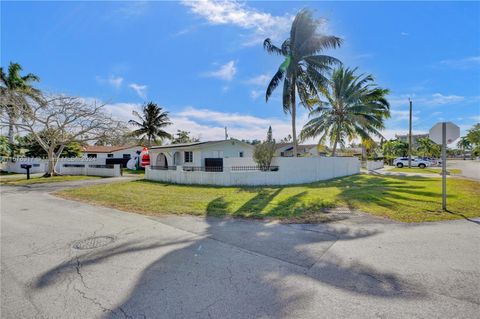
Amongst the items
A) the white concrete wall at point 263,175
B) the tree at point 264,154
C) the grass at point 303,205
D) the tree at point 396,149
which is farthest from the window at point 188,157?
the tree at point 396,149

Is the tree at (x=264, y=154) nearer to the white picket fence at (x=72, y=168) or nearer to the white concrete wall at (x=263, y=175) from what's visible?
the white concrete wall at (x=263, y=175)

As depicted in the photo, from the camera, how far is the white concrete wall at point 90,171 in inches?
826

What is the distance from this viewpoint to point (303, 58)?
1706cm

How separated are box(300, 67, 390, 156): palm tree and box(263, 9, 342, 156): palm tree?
410 cm

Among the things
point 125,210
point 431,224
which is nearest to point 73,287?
point 125,210

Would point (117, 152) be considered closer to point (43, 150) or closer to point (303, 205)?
point (43, 150)

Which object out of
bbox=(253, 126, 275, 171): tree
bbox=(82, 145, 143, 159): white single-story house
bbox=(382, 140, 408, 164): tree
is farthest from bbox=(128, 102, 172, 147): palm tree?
bbox=(382, 140, 408, 164): tree

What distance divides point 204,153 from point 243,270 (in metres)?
16.2

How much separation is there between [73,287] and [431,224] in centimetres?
738

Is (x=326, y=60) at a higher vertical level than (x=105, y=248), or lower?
higher

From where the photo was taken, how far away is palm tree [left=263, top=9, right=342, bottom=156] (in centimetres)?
1677

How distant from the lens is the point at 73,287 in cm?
323

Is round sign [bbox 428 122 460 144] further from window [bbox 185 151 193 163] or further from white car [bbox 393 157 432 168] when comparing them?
white car [bbox 393 157 432 168]

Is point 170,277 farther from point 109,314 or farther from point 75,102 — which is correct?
point 75,102
